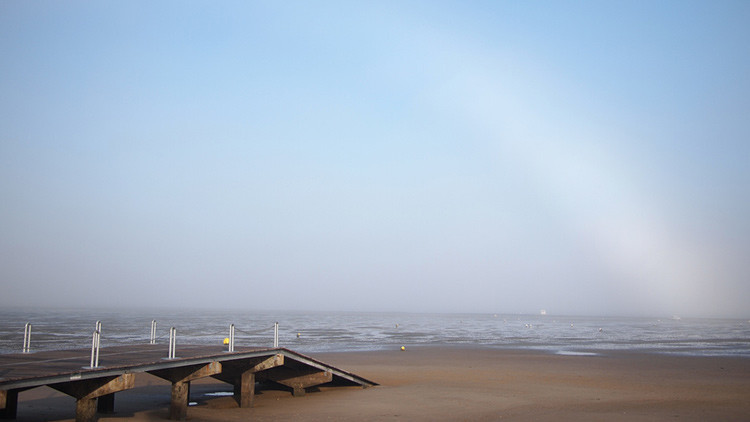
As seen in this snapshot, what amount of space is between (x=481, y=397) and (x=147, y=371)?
32.2 feet

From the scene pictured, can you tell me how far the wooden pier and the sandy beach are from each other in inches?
22.2

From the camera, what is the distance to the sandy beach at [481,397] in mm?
15695

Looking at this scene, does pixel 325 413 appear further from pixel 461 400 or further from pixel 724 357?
pixel 724 357

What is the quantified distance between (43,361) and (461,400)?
36.8 ft

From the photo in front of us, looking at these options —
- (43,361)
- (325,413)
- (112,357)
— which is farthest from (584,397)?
(43,361)

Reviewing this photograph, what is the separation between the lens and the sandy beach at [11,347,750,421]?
51.5ft

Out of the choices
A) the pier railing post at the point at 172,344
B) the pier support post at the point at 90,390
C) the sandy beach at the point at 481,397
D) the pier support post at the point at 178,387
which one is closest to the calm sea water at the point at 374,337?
the sandy beach at the point at 481,397

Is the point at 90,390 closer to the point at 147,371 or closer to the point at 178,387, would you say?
the point at 147,371

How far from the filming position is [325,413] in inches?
632

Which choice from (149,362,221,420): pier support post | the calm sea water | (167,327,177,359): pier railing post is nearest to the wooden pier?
(149,362,221,420): pier support post

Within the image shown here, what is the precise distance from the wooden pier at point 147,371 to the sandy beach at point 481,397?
564 millimetres

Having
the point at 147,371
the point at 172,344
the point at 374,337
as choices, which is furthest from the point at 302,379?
the point at 374,337

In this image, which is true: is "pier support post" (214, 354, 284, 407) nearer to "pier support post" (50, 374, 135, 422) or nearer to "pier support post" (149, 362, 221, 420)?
"pier support post" (149, 362, 221, 420)

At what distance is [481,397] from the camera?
18359 millimetres
